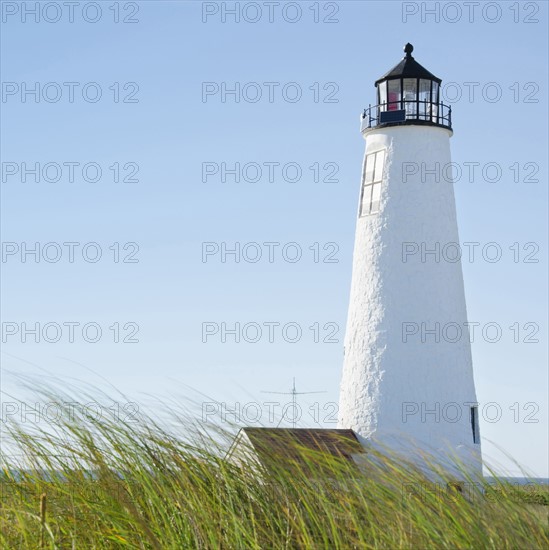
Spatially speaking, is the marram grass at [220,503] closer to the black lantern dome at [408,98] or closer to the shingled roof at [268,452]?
the shingled roof at [268,452]

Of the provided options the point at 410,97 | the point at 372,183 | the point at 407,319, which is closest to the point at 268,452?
the point at 407,319

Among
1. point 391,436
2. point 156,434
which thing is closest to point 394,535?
point 156,434

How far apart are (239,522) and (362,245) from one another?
16.0 metres

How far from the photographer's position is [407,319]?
19984 millimetres

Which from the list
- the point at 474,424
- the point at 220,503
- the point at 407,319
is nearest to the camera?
the point at 220,503

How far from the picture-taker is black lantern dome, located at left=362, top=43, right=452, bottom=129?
21312mm

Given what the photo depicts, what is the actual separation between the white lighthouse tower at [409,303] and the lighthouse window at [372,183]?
27 millimetres

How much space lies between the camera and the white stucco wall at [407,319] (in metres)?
19.8

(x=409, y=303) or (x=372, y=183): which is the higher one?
(x=372, y=183)

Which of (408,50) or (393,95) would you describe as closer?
(393,95)

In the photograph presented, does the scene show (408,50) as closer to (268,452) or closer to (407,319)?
(407,319)

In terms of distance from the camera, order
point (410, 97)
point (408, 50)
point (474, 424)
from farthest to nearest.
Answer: point (408, 50) → point (410, 97) → point (474, 424)

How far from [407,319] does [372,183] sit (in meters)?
3.24

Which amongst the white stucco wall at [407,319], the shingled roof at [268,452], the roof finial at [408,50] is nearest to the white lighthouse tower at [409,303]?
the white stucco wall at [407,319]
